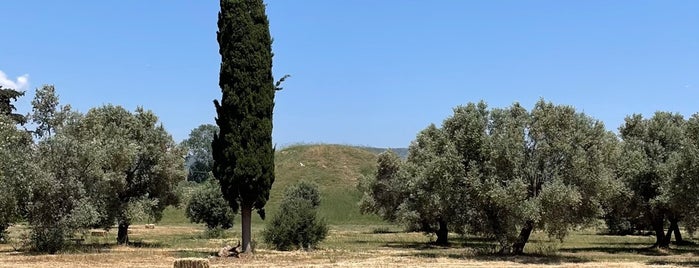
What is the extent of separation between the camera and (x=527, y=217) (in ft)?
97.6

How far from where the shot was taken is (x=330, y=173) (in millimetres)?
118375

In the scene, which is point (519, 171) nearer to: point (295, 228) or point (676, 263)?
point (676, 263)

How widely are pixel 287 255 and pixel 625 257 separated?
56.9ft

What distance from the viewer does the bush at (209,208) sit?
60.0 metres

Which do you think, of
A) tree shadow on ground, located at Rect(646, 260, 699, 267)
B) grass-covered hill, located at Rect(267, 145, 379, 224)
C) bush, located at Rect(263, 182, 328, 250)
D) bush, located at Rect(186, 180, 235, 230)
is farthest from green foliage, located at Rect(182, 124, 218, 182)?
tree shadow on ground, located at Rect(646, 260, 699, 267)

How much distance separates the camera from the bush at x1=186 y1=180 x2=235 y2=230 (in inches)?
2361

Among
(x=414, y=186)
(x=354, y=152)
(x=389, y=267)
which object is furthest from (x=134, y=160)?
(x=354, y=152)

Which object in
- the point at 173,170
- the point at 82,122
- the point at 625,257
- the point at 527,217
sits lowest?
the point at 625,257

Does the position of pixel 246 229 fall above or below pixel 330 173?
below

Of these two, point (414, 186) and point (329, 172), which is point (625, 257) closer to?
point (414, 186)

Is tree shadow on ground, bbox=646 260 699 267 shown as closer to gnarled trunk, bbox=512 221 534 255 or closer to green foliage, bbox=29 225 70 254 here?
gnarled trunk, bbox=512 221 534 255

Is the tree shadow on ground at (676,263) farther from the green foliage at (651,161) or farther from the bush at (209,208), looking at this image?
the bush at (209,208)

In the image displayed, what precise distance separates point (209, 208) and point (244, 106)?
31.5 m

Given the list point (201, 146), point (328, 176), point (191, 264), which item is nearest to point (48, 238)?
point (191, 264)
